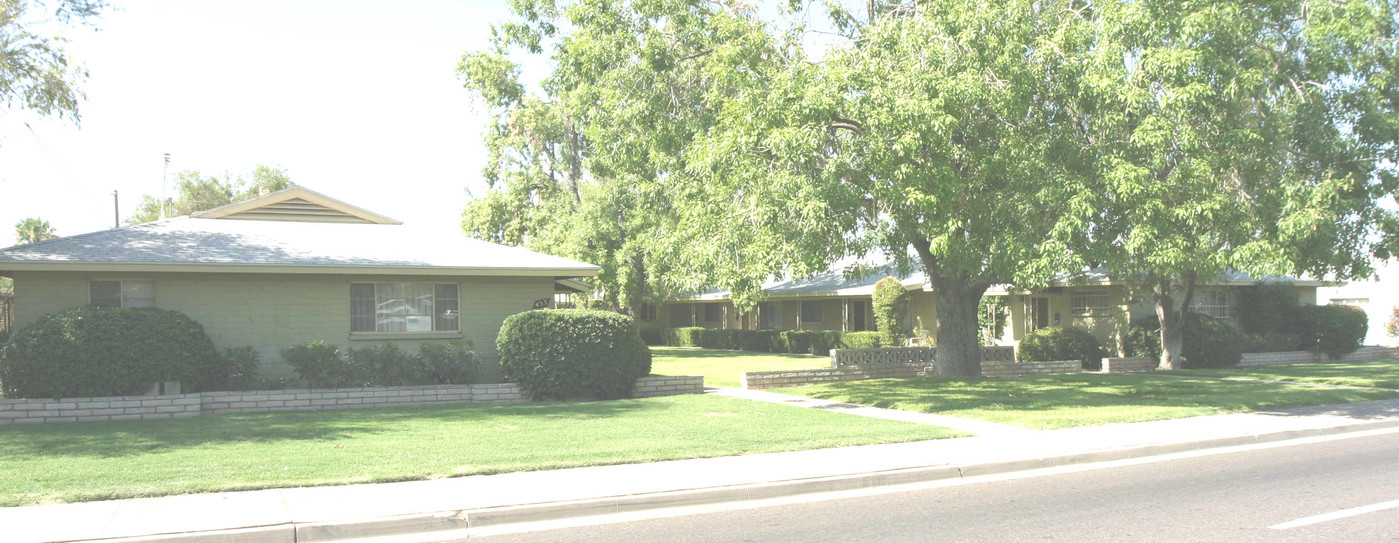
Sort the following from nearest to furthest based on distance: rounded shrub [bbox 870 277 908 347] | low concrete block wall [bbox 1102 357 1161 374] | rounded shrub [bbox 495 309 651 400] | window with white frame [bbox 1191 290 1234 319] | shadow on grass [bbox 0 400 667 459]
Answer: shadow on grass [bbox 0 400 667 459]
rounded shrub [bbox 495 309 651 400]
low concrete block wall [bbox 1102 357 1161 374]
rounded shrub [bbox 870 277 908 347]
window with white frame [bbox 1191 290 1234 319]

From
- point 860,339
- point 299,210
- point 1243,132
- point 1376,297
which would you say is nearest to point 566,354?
point 1243,132

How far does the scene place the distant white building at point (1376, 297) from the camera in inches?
1425

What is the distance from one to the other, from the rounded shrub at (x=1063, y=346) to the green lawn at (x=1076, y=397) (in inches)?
159

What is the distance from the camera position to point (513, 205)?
1499 inches

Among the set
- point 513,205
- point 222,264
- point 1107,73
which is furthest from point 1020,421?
point 513,205

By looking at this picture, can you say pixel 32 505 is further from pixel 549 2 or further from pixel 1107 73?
pixel 549 2

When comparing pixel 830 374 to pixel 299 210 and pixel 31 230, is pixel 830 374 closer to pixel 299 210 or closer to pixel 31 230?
pixel 299 210

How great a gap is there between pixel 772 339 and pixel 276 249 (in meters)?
20.4

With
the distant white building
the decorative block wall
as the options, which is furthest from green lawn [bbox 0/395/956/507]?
the distant white building

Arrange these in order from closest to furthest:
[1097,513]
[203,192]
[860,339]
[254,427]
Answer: [1097,513] → [254,427] → [860,339] → [203,192]

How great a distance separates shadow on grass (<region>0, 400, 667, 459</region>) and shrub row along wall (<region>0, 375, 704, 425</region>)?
363 millimetres

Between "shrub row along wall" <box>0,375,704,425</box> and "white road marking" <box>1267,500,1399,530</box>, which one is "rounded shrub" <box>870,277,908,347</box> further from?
"white road marking" <box>1267,500,1399,530</box>

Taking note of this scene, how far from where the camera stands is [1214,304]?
28.6 meters

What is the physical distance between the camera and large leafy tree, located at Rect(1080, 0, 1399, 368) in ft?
44.8
